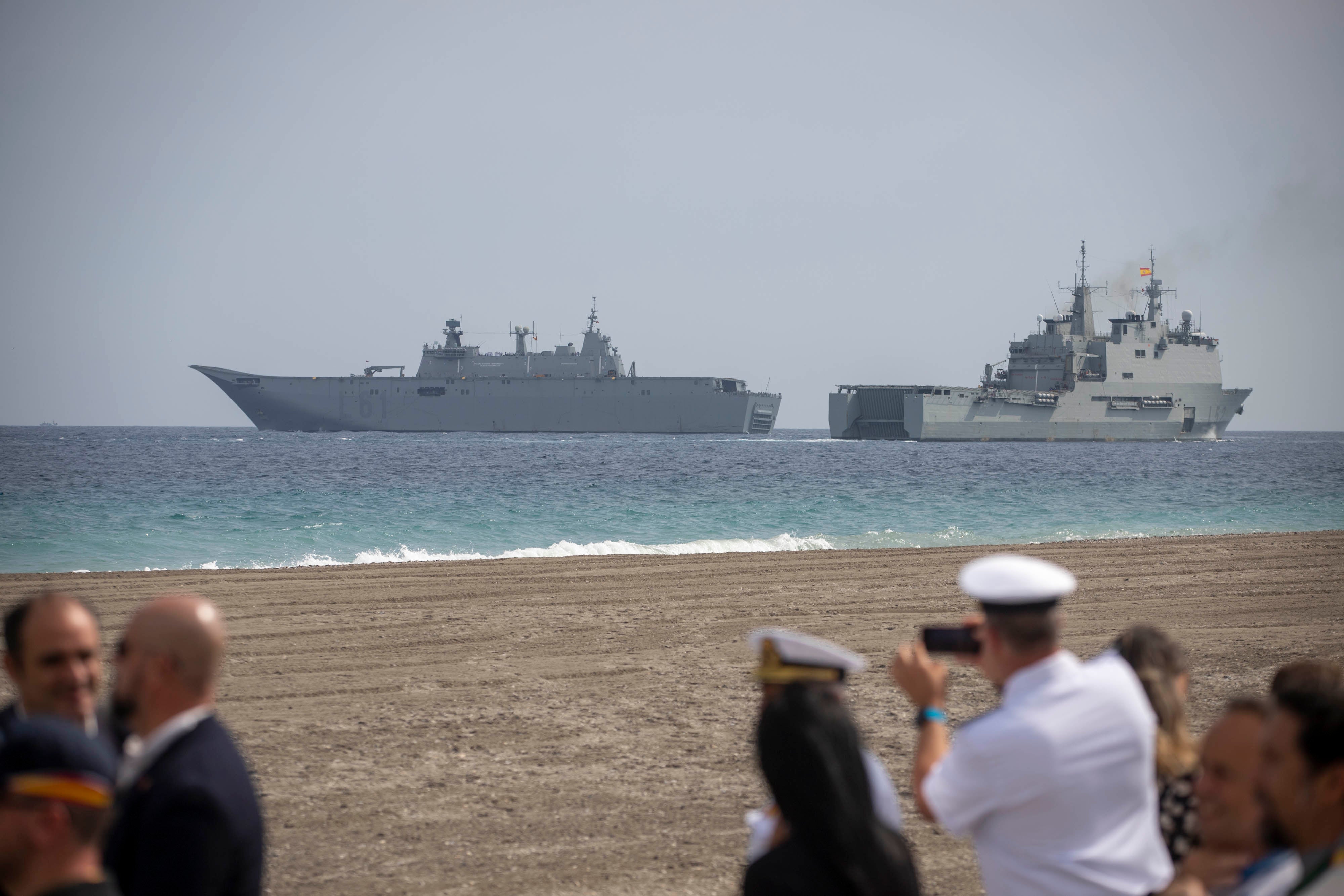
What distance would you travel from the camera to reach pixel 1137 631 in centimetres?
253

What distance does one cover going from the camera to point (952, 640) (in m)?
2.28

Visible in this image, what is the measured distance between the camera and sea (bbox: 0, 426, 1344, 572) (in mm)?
16969

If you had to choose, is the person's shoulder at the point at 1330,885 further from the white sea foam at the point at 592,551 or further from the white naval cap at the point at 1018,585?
the white sea foam at the point at 592,551

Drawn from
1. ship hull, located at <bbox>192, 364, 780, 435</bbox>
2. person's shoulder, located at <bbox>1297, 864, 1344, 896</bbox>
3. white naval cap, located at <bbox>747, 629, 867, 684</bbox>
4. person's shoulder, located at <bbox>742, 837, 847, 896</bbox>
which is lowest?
person's shoulder, located at <bbox>742, 837, 847, 896</bbox>

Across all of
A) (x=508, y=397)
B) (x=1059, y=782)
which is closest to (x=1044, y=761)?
(x=1059, y=782)

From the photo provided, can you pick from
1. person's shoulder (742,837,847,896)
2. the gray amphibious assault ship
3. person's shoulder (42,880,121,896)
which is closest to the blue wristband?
person's shoulder (742,837,847,896)

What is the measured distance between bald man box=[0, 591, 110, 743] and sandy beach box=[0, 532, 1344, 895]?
1956mm

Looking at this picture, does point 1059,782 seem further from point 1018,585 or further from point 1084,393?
point 1084,393

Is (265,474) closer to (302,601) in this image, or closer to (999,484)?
(999,484)

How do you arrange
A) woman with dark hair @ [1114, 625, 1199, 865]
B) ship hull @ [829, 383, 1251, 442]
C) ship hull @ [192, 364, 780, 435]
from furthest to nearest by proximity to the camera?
1. ship hull @ [192, 364, 780, 435]
2. ship hull @ [829, 383, 1251, 442]
3. woman with dark hair @ [1114, 625, 1199, 865]

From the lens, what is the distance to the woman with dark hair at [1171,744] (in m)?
2.45

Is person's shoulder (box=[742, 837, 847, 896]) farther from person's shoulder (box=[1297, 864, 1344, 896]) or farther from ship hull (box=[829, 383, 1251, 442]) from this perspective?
ship hull (box=[829, 383, 1251, 442])

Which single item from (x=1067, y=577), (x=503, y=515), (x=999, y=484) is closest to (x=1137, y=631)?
(x=1067, y=577)

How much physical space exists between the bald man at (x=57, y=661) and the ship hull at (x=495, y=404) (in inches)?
2944
